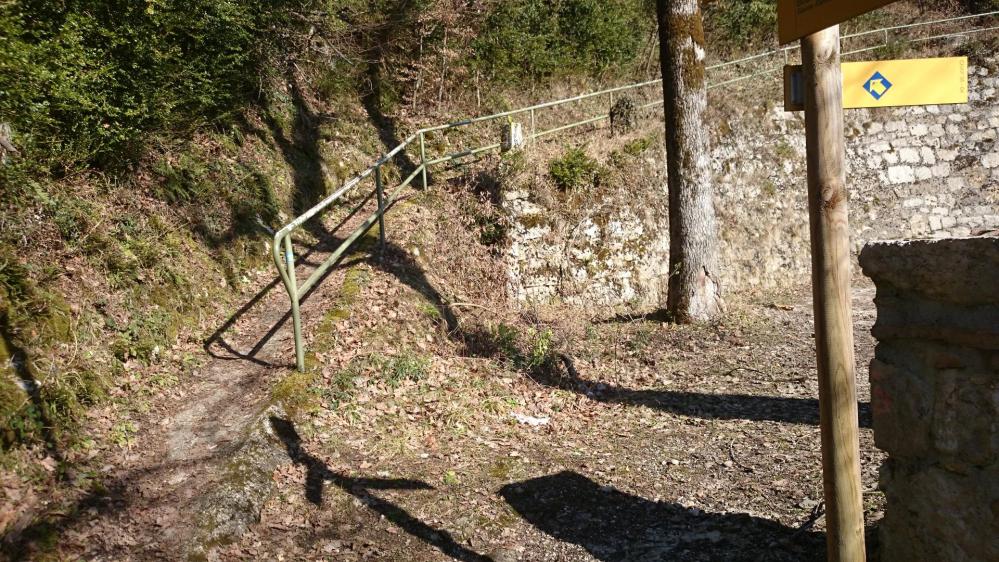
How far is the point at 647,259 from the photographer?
9.82 m

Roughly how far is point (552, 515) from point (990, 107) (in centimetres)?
1240

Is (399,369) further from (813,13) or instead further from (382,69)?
(382,69)

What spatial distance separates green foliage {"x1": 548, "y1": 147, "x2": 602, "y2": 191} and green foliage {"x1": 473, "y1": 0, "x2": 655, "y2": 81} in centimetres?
480

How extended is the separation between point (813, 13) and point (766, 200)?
28.8ft

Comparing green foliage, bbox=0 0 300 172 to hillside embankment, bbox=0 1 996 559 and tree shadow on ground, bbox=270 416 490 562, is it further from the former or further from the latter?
tree shadow on ground, bbox=270 416 490 562

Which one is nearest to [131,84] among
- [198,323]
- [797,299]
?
[198,323]

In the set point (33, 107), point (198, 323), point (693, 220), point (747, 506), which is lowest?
point (747, 506)

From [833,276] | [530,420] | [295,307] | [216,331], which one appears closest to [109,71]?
[216,331]

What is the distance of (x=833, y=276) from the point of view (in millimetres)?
2957

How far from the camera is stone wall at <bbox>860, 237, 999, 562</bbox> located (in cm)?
273

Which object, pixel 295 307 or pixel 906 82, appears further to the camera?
pixel 295 307

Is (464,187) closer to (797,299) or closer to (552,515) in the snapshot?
(797,299)

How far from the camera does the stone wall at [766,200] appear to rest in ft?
31.4

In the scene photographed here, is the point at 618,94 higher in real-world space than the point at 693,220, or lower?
higher
